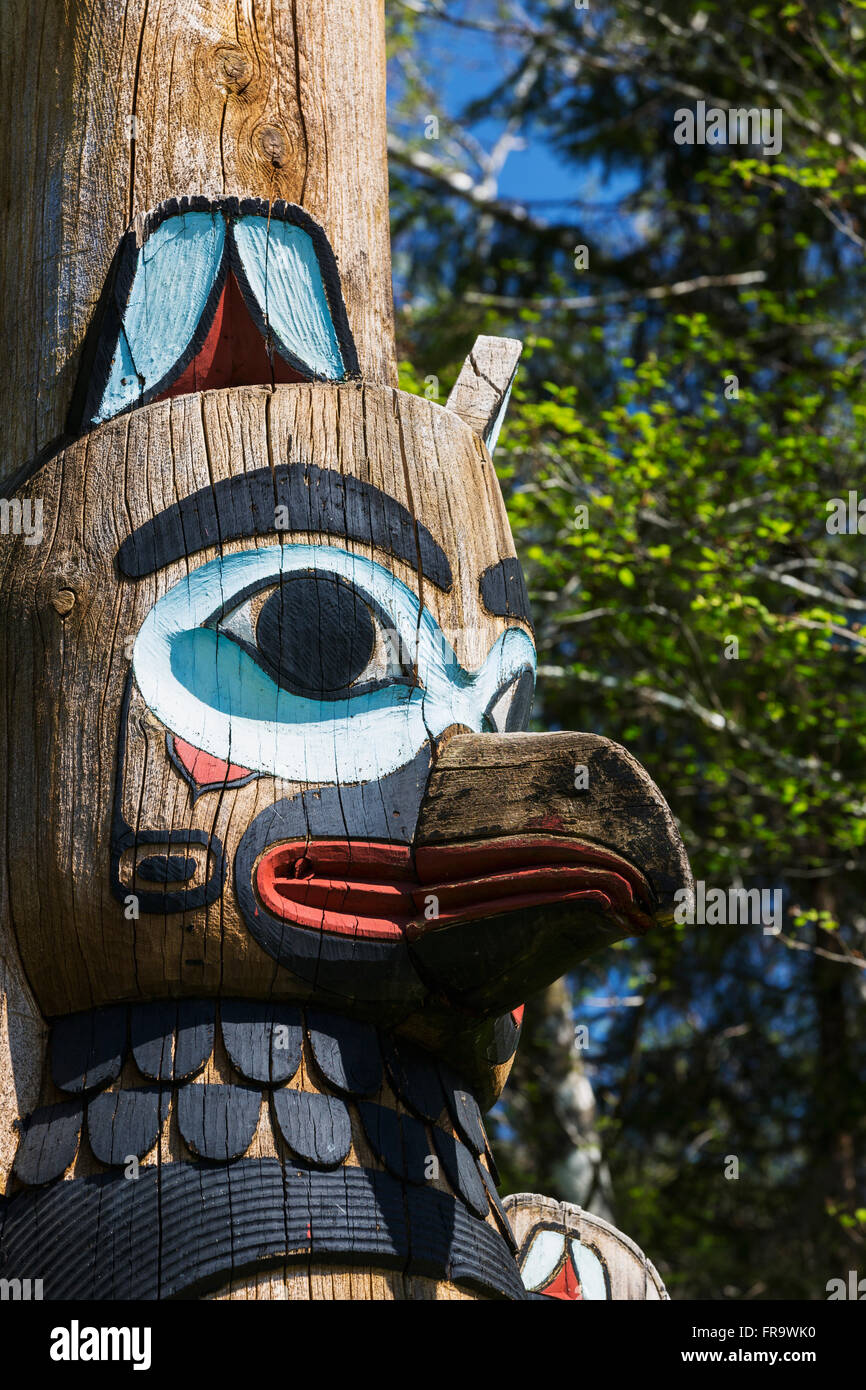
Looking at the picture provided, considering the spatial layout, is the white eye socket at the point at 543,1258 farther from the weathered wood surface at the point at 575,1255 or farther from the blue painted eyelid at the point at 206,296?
the blue painted eyelid at the point at 206,296

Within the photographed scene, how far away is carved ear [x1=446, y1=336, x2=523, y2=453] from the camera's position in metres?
3.51

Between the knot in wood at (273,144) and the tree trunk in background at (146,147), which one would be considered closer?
the tree trunk in background at (146,147)

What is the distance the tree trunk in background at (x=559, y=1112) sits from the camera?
9.07 m

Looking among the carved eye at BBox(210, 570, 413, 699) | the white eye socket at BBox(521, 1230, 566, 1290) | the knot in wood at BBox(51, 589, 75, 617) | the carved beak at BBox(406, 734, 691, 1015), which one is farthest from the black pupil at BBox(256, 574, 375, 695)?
the white eye socket at BBox(521, 1230, 566, 1290)

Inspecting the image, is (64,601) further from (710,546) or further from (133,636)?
(710,546)

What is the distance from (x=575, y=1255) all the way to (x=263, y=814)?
152 centimetres

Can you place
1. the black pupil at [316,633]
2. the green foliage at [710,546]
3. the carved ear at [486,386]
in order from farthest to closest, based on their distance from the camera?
the green foliage at [710,546] → the carved ear at [486,386] → the black pupil at [316,633]

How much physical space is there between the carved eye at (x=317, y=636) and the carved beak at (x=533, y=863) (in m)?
0.24

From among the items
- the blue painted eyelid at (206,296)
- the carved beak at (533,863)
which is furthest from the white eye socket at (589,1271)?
the blue painted eyelid at (206,296)

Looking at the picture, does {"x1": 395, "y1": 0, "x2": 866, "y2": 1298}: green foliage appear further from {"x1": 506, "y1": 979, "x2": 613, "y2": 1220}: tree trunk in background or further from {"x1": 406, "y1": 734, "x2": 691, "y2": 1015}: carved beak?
{"x1": 406, "y1": 734, "x2": 691, "y2": 1015}: carved beak

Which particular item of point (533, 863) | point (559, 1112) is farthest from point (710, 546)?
point (533, 863)

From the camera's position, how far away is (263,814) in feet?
8.66

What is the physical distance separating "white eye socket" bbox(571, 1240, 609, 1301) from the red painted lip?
1288 millimetres
